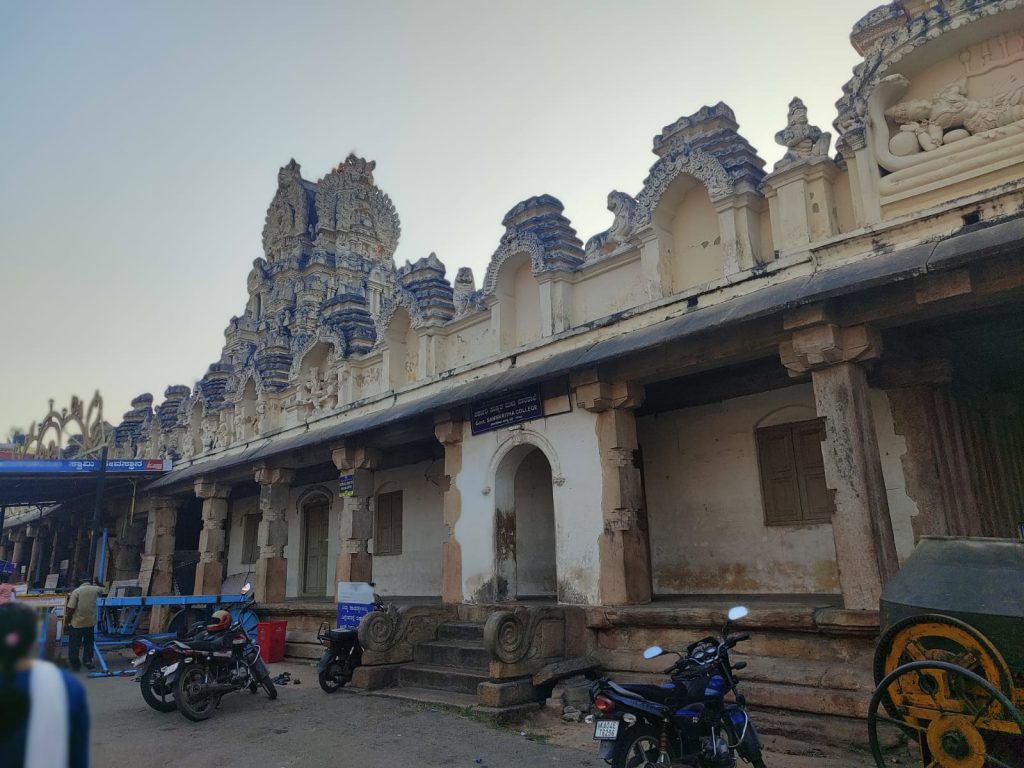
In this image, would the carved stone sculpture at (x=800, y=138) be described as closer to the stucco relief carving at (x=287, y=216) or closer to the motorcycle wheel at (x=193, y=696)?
the motorcycle wheel at (x=193, y=696)

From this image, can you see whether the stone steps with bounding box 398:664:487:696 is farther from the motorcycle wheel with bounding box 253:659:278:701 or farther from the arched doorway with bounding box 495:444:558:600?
the arched doorway with bounding box 495:444:558:600

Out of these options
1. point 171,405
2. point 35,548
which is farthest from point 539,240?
point 35,548

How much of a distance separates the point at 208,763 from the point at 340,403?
25.8 feet

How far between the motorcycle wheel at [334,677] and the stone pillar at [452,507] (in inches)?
60.2

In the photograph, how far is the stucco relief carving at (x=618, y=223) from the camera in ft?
29.4

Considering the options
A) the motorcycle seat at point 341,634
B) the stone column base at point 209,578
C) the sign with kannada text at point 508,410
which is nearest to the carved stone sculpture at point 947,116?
the sign with kannada text at point 508,410

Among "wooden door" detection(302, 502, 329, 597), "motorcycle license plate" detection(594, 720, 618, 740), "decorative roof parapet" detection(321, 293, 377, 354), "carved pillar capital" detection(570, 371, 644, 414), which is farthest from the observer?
"wooden door" detection(302, 502, 329, 597)

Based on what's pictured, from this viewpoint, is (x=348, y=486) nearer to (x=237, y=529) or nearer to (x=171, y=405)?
(x=237, y=529)

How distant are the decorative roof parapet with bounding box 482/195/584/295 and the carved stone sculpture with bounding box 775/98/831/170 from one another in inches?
118

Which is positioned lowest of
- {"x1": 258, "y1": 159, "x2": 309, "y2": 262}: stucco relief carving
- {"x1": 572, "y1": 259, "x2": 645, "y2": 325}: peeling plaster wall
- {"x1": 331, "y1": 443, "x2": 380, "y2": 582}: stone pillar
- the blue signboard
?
{"x1": 331, "y1": 443, "x2": 380, "y2": 582}: stone pillar

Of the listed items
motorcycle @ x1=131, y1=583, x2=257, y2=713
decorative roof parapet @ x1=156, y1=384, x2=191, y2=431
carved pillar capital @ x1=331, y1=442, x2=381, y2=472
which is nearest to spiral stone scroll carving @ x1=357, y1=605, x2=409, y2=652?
motorcycle @ x1=131, y1=583, x2=257, y2=713

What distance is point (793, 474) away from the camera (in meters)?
8.46

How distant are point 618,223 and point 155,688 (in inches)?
288

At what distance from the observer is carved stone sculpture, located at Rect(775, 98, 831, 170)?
7.21 m
